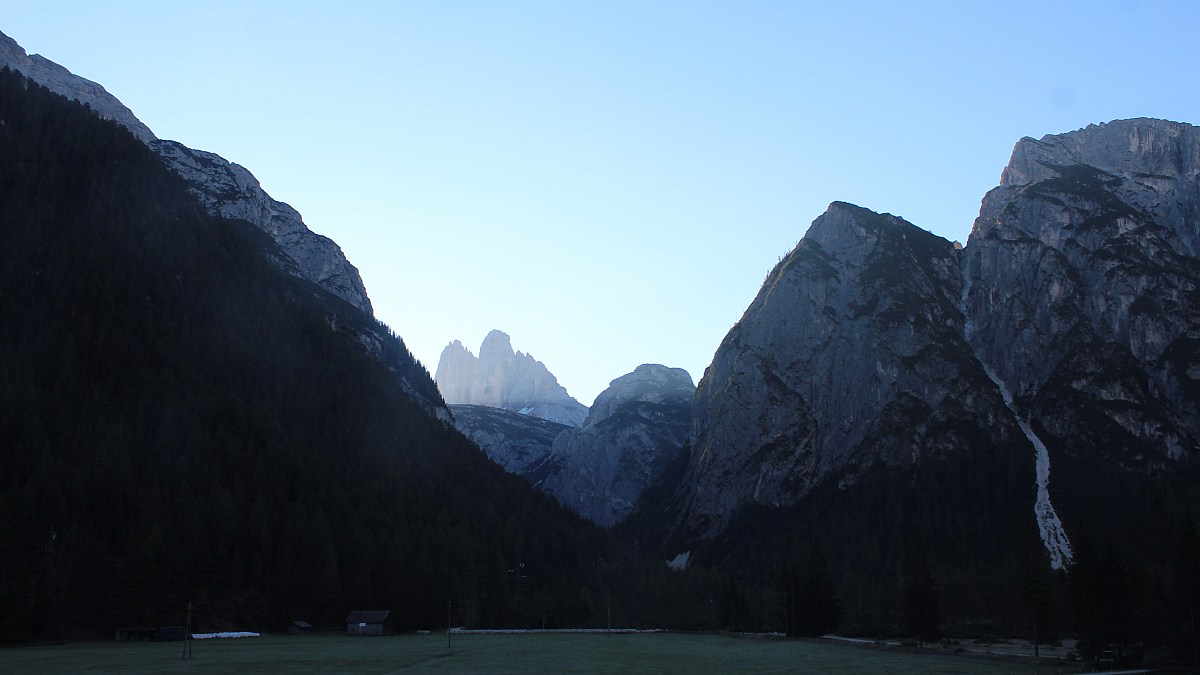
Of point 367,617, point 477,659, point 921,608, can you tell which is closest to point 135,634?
point 367,617

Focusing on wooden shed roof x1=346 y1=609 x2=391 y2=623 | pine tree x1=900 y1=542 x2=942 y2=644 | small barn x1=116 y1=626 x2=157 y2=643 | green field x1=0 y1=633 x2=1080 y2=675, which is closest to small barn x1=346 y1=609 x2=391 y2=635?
wooden shed roof x1=346 y1=609 x2=391 y2=623

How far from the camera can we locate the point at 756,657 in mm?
108000

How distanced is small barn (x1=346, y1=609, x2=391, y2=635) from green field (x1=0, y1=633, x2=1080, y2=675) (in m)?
39.6

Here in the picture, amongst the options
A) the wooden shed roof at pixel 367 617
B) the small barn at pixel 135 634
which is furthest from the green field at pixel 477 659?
the wooden shed roof at pixel 367 617

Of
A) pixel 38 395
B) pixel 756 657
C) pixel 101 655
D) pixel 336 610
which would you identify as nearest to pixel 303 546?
pixel 336 610

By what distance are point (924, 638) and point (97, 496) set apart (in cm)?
13559

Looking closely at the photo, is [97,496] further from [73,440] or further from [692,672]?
[692,672]

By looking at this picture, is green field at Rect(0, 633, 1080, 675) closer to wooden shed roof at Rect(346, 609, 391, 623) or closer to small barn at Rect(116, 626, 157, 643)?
small barn at Rect(116, 626, 157, 643)

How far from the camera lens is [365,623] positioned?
172125 millimetres

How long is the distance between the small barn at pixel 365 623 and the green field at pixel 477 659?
39.6 m

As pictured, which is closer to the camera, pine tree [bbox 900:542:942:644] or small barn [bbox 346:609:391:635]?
pine tree [bbox 900:542:942:644]

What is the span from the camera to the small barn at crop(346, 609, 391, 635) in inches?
6747

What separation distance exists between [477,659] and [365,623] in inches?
3073

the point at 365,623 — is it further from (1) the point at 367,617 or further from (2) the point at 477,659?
(2) the point at 477,659
